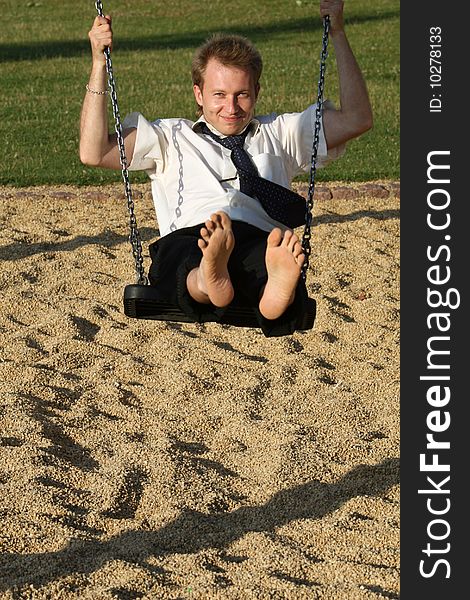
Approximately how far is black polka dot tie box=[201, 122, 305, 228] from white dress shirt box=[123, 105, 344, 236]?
29 millimetres

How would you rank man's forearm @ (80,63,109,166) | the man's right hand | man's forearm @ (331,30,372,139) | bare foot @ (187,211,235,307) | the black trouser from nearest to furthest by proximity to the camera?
bare foot @ (187,211,235,307) → the black trouser → the man's right hand → man's forearm @ (80,63,109,166) → man's forearm @ (331,30,372,139)

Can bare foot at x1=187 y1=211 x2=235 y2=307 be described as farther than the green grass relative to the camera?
No

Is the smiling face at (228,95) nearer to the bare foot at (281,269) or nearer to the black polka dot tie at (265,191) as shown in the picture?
the black polka dot tie at (265,191)

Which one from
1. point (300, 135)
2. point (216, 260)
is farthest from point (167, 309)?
point (300, 135)

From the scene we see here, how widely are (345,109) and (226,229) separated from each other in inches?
40.3

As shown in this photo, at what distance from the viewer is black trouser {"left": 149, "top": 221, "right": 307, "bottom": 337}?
4.47 m

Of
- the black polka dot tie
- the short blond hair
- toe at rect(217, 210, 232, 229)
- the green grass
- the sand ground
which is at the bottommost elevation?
the sand ground

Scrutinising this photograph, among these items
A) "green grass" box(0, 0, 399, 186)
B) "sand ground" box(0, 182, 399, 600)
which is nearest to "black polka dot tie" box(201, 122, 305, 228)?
"sand ground" box(0, 182, 399, 600)

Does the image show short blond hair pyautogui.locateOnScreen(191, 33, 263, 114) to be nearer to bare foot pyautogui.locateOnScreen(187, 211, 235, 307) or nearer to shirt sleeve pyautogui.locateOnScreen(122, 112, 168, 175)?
shirt sleeve pyautogui.locateOnScreen(122, 112, 168, 175)

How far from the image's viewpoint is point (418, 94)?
243 inches

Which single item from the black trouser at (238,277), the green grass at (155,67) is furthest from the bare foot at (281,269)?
the green grass at (155,67)

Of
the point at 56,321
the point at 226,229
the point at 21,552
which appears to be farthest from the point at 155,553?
the point at 56,321

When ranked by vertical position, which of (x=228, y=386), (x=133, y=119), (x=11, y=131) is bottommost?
(x=228, y=386)

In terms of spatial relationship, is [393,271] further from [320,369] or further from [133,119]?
[133,119]
